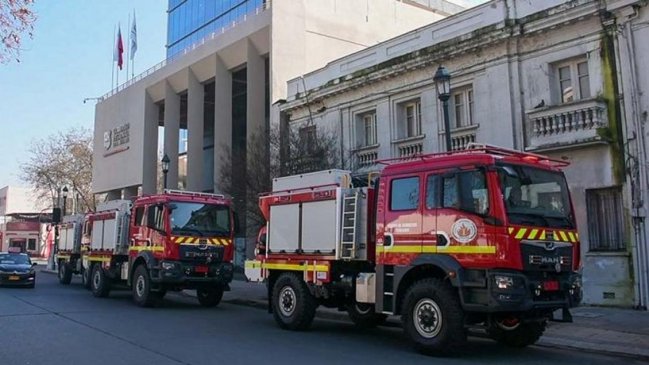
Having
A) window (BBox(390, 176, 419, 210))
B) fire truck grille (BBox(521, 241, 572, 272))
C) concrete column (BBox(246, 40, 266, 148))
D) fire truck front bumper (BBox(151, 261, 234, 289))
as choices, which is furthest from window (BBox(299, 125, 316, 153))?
fire truck grille (BBox(521, 241, 572, 272))

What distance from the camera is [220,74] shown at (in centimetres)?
3384

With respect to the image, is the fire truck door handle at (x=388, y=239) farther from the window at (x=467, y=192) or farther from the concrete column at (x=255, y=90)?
the concrete column at (x=255, y=90)

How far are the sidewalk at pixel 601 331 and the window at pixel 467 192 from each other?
3370 mm

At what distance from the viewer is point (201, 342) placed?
10.5 metres

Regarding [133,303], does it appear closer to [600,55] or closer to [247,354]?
[247,354]

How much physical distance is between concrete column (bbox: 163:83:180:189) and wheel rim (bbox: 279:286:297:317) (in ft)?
89.6

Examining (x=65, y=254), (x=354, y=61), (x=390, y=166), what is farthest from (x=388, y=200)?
(x=65, y=254)

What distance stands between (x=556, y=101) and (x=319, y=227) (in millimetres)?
8106

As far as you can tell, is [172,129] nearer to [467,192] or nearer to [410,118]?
[410,118]

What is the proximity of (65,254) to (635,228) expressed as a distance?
74.6ft

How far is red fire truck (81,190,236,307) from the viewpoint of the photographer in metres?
16.4

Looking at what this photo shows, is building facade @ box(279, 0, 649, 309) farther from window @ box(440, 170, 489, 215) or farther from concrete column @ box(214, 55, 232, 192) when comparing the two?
concrete column @ box(214, 55, 232, 192)

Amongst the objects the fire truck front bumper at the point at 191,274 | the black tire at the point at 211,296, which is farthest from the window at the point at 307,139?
the black tire at the point at 211,296

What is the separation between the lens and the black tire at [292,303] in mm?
12219
